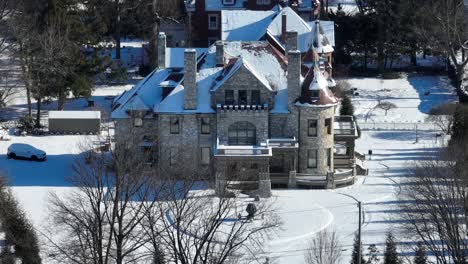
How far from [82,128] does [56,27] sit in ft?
32.0

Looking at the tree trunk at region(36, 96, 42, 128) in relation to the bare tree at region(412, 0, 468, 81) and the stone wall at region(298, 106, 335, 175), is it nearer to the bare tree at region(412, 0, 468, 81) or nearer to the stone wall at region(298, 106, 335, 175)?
the stone wall at region(298, 106, 335, 175)

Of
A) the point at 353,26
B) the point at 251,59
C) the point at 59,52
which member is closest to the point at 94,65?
the point at 59,52

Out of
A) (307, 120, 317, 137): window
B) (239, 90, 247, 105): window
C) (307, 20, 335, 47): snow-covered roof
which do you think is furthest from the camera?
(307, 20, 335, 47): snow-covered roof

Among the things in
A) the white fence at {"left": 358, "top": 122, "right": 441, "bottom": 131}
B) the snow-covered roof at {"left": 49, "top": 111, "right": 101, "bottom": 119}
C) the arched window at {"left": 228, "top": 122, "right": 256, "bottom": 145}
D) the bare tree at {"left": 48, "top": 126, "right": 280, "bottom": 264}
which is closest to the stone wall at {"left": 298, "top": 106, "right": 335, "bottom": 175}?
the arched window at {"left": 228, "top": 122, "right": 256, "bottom": 145}

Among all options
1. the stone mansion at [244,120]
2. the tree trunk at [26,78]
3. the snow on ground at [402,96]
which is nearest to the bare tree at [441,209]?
the stone mansion at [244,120]

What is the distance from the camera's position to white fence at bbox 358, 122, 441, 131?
277 ft

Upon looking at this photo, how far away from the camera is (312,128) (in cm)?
7194

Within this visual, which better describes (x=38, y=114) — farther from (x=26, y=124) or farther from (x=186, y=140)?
(x=186, y=140)

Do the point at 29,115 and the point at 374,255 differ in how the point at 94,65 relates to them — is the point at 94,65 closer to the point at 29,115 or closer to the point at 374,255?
the point at 29,115

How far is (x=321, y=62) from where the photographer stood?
77625 millimetres

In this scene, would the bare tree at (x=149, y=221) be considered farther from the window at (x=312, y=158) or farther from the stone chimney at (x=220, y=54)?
the stone chimney at (x=220, y=54)

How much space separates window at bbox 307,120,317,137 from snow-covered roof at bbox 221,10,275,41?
567 inches

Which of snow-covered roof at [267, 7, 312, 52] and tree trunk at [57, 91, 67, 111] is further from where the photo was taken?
tree trunk at [57, 91, 67, 111]

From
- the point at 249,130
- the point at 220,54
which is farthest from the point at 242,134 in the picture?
the point at 220,54
